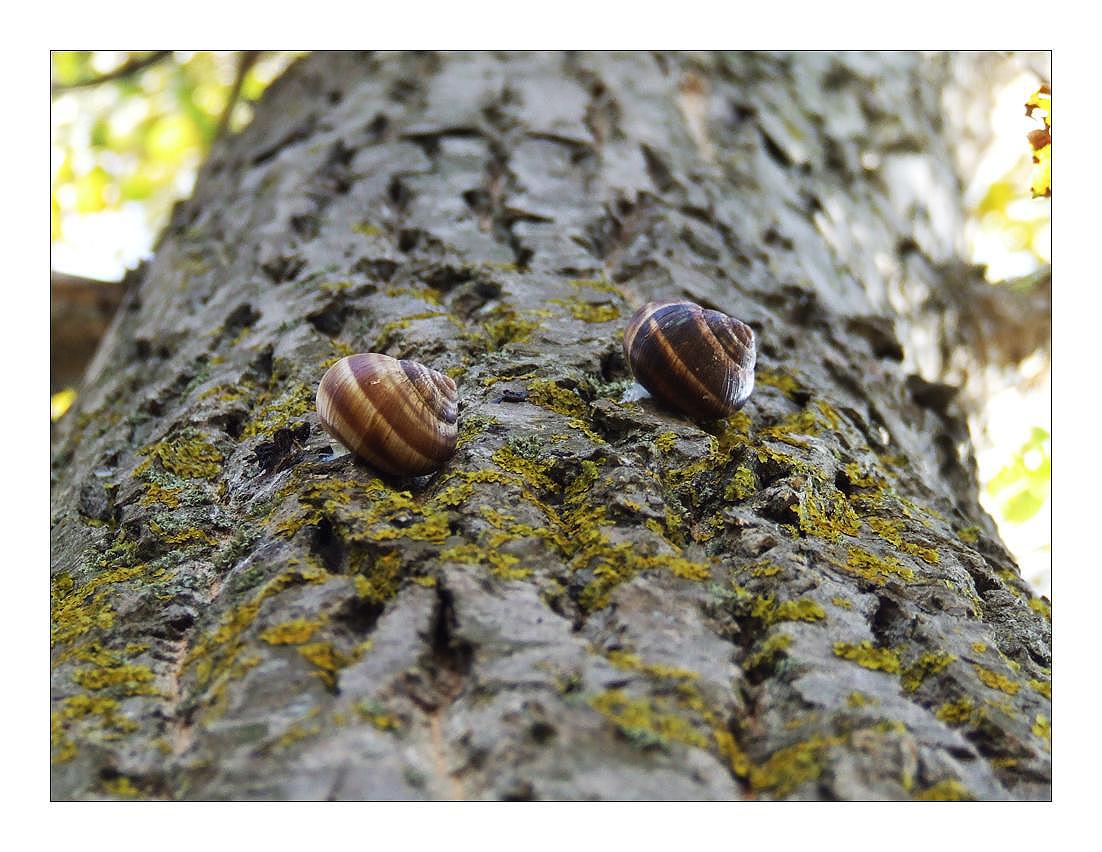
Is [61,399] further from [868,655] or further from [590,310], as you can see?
[868,655]

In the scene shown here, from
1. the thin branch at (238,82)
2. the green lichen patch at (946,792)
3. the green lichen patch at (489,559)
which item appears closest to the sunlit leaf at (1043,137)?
the green lichen patch at (946,792)

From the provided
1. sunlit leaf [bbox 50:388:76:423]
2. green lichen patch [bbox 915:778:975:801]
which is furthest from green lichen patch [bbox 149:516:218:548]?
sunlit leaf [bbox 50:388:76:423]

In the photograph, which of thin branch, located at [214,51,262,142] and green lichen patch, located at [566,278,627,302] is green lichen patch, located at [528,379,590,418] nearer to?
green lichen patch, located at [566,278,627,302]

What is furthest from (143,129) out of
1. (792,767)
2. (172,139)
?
(792,767)

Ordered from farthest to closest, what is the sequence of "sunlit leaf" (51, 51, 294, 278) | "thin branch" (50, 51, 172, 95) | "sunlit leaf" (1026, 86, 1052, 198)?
"sunlit leaf" (51, 51, 294, 278), "thin branch" (50, 51, 172, 95), "sunlit leaf" (1026, 86, 1052, 198)

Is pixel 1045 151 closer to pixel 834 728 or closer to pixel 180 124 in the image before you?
pixel 834 728

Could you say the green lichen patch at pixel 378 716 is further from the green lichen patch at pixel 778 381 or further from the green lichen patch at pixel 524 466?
the green lichen patch at pixel 778 381

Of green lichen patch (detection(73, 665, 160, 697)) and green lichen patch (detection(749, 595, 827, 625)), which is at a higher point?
green lichen patch (detection(749, 595, 827, 625))
